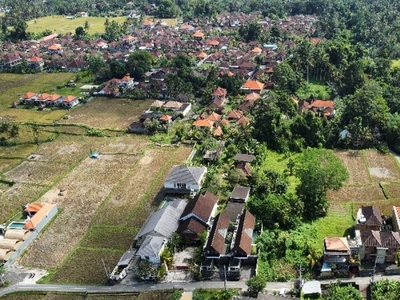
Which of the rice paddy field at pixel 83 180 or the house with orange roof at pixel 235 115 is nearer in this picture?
the rice paddy field at pixel 83 180

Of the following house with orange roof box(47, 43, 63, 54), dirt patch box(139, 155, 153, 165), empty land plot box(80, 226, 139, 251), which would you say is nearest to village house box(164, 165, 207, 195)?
empty land plot box(80, 226, 139, 251)

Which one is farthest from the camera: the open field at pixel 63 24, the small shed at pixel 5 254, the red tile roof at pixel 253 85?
the open field at pixel 63 24

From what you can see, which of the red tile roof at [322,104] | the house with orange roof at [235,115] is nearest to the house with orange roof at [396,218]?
the red tile roof at [322,104]

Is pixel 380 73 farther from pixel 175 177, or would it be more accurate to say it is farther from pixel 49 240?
pixel 49 240

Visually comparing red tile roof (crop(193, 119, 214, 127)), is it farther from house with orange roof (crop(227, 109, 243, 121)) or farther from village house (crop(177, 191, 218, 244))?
village house (crop(177, 191, 218, 244))

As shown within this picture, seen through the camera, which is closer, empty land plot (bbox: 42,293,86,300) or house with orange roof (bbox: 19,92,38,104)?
empty land plot (bbox: 42,293,86,300)

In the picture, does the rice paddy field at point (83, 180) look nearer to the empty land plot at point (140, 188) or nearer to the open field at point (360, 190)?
the empty land plot at point (140, 188)
